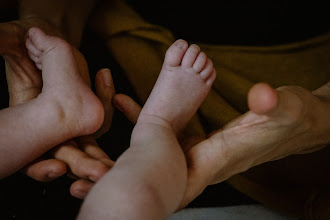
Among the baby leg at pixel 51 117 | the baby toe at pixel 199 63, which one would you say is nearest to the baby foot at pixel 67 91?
the baby leg at pixel 51 117

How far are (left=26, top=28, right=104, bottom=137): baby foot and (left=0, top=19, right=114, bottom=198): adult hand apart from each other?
0.05 metres

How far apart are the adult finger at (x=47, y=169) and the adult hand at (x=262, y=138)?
0.23 meters

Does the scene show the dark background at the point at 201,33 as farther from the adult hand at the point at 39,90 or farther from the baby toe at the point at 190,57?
the baby toe at the point at 190,57

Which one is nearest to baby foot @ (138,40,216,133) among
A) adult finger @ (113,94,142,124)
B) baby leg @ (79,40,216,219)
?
baby leg @ (79,40,216,219)

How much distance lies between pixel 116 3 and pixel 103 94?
1.26ft

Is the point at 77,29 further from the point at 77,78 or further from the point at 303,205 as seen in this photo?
the point at 303,205

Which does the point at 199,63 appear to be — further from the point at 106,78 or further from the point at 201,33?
the point at 201,33

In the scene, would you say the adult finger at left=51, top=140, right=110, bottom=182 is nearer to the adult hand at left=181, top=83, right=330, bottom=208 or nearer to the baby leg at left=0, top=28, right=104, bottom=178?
the baby leg at left=0, top=28, right=104, bottom=178

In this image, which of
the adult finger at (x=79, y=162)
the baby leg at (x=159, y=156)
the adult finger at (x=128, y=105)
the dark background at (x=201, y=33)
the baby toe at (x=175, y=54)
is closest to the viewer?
the baby leg at (x=159, y=156)

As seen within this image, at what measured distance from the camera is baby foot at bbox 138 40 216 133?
0.68m

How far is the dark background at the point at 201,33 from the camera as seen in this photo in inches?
35.5

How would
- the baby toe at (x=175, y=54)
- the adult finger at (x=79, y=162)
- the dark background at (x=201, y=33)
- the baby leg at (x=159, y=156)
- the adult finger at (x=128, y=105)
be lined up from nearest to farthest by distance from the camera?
the baby leg at (x=159, y=156) < the adult finger at (x=79, y=162) < the baby toe at (x=175, y=54) < the adult finger at (x=128, y=105) < the dark background at (x=201, y=33)

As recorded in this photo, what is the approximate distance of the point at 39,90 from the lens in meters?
0.81

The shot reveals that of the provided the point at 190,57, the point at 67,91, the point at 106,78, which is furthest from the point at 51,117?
the point at 190,57
